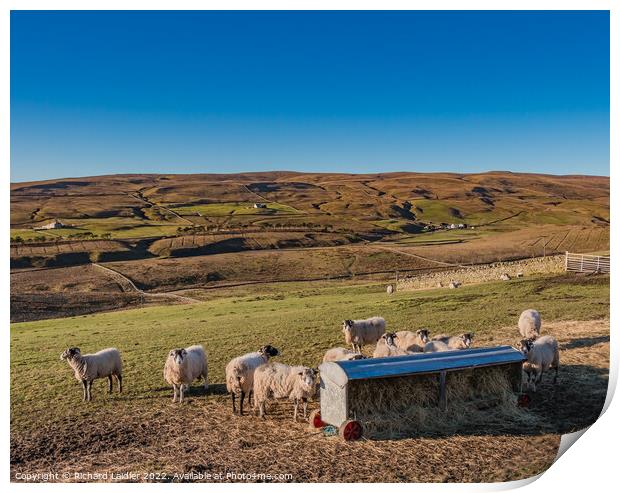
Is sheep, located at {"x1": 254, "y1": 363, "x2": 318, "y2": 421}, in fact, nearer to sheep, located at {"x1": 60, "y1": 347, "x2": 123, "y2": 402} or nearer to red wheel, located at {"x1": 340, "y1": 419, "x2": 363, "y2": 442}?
red wheel, located at {"x1": 340, "y1": 419, "x2": 363, "y2": 442}

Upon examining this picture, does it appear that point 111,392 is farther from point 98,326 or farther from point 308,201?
point 308,201

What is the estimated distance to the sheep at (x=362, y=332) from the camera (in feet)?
69.6

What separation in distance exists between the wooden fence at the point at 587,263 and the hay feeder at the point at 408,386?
24.3 metres

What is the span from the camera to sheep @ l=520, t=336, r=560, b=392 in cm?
1591

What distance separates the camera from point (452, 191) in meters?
91.3

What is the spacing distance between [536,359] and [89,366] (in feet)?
46.6

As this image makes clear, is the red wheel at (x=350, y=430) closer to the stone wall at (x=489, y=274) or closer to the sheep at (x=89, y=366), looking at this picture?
the sheep at (x=89, y=366)

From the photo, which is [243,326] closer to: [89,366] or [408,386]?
[89,366]

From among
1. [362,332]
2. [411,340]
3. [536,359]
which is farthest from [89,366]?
[536,359]

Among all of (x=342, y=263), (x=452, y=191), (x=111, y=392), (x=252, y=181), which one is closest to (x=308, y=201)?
(x=252, y=181)

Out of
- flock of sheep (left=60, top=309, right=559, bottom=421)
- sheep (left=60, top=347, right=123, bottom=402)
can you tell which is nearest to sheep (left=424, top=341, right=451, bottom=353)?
flock of sheep (left=60, top=309, right=559, bottom=421)

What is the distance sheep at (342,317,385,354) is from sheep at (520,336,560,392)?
6.66 m

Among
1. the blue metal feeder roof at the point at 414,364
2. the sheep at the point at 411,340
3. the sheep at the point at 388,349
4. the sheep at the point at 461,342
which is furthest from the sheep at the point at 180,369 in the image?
the sheep at the point at 461,342

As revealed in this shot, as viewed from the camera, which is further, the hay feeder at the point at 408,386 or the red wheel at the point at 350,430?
the hay feeder at the point at 408,386
